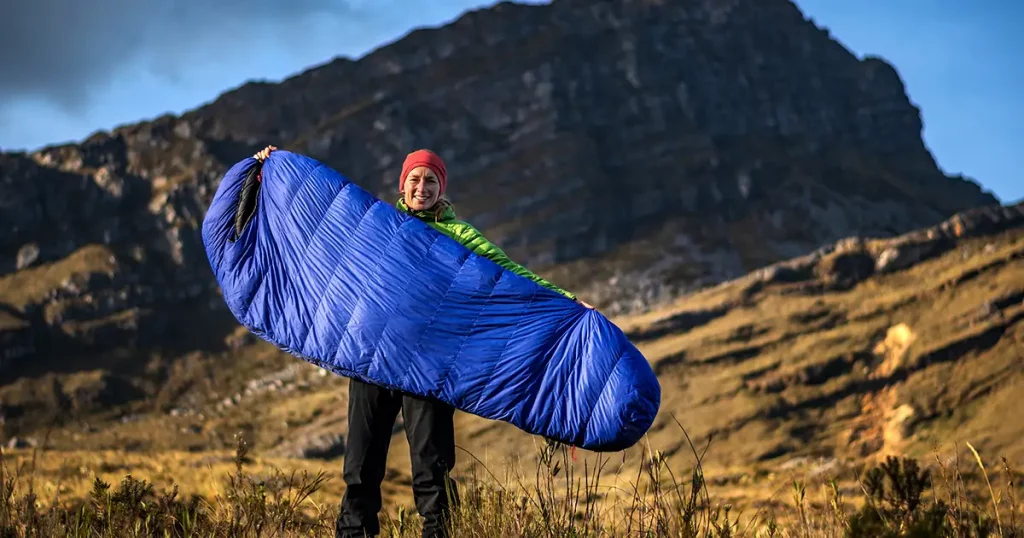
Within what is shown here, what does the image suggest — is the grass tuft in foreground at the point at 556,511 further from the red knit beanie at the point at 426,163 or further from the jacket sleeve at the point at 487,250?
the red knit beanie at the point at 426,163

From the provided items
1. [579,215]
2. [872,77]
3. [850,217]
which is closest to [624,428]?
[579,215]

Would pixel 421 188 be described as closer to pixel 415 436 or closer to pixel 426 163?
pixel 426 163

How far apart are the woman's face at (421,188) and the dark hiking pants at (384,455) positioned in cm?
98

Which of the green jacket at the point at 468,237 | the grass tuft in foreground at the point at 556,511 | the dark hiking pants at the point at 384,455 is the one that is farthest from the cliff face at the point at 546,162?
the grass tuft in foreground at the point at 556,511

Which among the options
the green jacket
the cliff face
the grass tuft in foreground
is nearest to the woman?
the green jacket

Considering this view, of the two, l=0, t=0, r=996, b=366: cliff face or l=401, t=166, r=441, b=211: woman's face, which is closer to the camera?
l=401, t=166, r=441, b=211: woman's face

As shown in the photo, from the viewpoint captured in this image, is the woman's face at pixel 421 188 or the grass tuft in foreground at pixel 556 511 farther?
the woman's face at pixel 421 188

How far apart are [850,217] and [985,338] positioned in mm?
63634

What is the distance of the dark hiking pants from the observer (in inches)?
158

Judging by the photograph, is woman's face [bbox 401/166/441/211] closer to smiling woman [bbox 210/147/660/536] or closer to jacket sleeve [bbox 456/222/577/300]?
smiling woman [bbox 210/147/660/536]

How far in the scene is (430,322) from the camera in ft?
14.5

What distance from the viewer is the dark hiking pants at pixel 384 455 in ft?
13.2

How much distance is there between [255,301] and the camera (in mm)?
4793

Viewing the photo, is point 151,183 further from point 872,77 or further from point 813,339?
point 872,77
